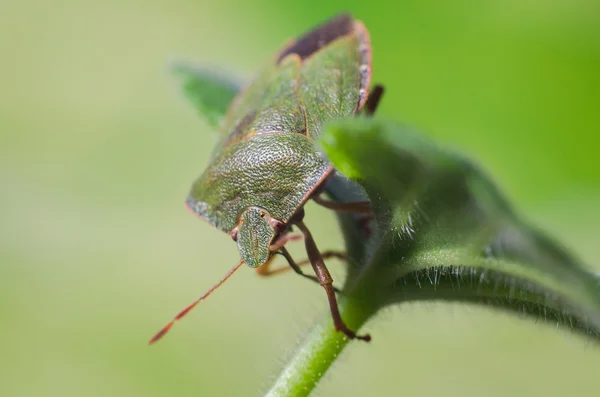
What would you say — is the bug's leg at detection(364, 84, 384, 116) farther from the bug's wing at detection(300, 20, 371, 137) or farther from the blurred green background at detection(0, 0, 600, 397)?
the blurred green background at detection(0, 0, 600, 397)

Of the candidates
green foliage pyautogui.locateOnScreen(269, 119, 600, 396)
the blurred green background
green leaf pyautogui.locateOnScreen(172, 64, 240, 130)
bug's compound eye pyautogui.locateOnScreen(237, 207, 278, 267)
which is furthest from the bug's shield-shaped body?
the blurred green background

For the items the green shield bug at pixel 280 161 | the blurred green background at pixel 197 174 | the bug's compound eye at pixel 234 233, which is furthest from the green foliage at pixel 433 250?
the blurred green background at pixel 197 174

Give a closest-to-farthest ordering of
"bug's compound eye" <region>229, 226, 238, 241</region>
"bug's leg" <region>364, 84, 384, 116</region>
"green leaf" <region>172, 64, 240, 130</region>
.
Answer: "bug's compound eye" <region>229, 226, 238, 241</region>
"bug's leg" <region>364, 84, 384, 116</region>
"green leaf" <region>172, 64, 240, 130</region>

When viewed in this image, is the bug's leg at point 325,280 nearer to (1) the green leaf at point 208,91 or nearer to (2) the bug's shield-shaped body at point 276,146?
(2) the bug's shield-shaped body at point 276,146

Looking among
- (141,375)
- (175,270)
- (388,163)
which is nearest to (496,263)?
(388,163)

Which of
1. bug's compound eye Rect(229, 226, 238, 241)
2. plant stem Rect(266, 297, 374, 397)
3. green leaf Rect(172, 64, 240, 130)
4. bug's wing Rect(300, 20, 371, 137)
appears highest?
bug's wing Rect(300, 20, 371, 137)

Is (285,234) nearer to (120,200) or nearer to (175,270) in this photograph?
(175,270)
